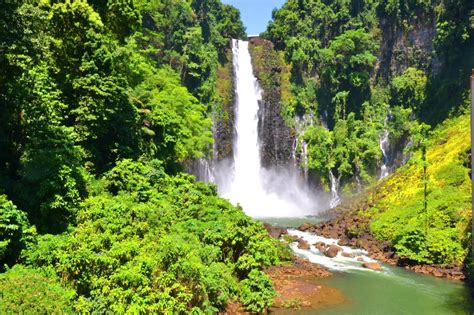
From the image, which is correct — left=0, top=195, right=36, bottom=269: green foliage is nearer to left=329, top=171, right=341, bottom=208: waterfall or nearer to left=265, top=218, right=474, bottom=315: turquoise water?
left=265, top=218, right=474, bottom=315: turquoise water

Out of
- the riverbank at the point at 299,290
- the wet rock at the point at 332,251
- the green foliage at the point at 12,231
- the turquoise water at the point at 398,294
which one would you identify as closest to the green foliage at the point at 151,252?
the green foliage at the point at 12,231

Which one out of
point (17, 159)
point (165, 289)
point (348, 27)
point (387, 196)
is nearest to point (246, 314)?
point (165, 289)

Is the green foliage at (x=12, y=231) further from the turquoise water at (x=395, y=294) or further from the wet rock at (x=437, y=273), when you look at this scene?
the wet rock at (x=437, y=273)

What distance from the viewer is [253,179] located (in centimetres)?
4869

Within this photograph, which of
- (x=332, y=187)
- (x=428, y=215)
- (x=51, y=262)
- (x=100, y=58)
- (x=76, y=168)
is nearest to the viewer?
(x=51, y=262)

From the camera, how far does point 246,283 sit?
1655 centimetres

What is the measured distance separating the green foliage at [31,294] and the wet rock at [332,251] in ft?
60.3

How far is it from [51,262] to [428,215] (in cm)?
2250

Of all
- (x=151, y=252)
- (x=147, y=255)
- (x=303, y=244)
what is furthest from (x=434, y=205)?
(x=147, y=255)

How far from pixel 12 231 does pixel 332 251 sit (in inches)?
768

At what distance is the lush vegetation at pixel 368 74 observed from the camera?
40.7 metres

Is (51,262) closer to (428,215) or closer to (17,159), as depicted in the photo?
(17,159)

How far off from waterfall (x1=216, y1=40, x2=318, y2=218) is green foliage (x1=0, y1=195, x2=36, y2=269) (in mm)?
34325

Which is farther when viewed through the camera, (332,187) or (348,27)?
(348,27)
